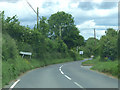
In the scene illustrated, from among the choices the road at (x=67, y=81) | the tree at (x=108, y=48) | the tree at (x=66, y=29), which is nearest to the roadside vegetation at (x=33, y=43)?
the tree at (x=66, y=29)

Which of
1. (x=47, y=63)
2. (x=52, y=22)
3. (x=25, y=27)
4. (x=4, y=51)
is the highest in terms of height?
(x=52, y=22)

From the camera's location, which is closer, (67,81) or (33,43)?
(67,81)

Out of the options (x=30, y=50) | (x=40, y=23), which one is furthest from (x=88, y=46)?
(x=30, y=50)

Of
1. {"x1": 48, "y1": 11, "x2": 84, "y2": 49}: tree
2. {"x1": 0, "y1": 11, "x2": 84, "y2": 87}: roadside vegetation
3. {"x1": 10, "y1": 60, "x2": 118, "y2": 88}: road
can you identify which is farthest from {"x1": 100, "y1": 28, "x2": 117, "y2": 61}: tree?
{"x1": 48, "y1": 11, "x2": 84, "y2": 49}: tree

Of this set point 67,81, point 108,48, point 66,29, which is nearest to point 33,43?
point 108,48

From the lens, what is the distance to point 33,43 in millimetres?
41250

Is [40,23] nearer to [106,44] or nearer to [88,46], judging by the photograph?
[106,44]

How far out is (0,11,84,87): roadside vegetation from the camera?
2211 cm

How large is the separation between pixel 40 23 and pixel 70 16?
3135cm

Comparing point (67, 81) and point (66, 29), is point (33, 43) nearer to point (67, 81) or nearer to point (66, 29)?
point (67, 81)

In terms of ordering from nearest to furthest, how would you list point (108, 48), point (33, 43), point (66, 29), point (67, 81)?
point (67, 81) < point (108, 48) < point (33, 43) < point (66, 29)

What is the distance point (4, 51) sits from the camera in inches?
853

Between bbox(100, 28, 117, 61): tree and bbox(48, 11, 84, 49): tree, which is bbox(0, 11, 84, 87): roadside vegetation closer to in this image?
bbox(48, 11, 84, 49): tree

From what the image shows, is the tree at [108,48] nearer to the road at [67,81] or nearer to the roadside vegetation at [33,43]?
the roadside vegetation at [33,43]
